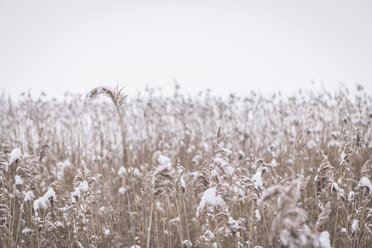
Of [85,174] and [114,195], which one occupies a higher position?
[85,174]

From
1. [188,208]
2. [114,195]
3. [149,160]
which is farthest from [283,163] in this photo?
[114,195]

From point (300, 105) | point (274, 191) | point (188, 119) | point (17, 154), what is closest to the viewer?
point (274, 191)

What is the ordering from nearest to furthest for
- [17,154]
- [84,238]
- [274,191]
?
[274,191], [17,154], [84,238]

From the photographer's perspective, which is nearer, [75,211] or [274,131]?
[75,211]

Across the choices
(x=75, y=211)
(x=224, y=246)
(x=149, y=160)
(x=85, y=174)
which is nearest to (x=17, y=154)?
(x=85, y=174)

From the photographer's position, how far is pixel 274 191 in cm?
101

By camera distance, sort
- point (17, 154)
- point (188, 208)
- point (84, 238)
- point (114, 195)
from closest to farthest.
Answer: point (17, 154)
point (84, 238)
point (188, 208)
point (114, 195)

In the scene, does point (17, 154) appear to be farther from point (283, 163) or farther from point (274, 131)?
point (274, 131)

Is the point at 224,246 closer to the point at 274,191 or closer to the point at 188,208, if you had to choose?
the point at 188,208

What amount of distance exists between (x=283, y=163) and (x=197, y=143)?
8.04ft

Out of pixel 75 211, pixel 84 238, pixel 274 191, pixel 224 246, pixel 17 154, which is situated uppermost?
pixel 17 154

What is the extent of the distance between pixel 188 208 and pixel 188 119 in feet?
14.9

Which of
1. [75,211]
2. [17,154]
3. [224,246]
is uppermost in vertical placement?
[17,154]

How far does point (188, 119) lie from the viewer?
8.04 m
